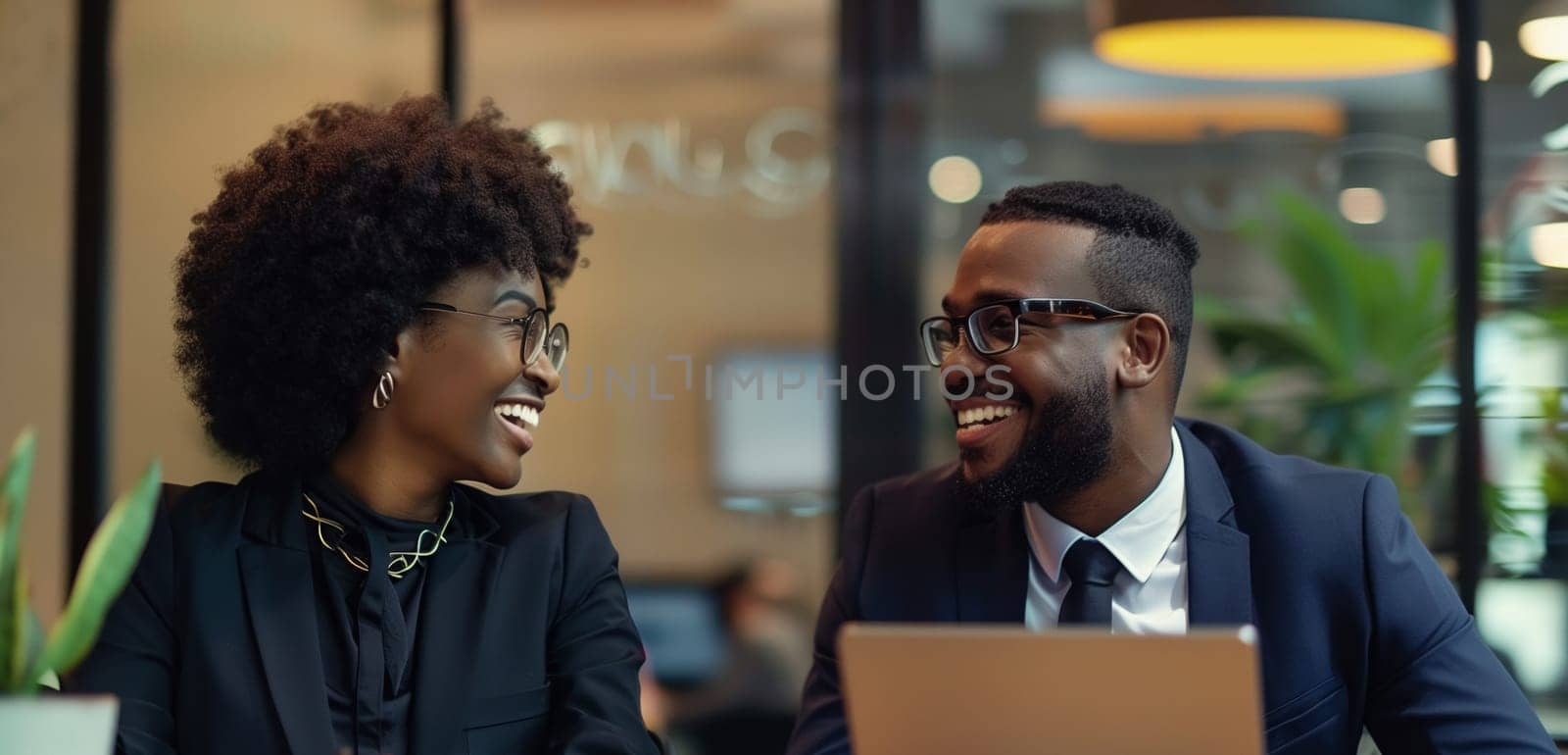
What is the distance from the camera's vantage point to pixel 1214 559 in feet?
7.52

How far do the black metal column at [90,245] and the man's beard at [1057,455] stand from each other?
3010mm

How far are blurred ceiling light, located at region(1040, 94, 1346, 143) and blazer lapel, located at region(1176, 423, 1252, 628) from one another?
68.1 inches

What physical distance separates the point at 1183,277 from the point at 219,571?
5.00 feet

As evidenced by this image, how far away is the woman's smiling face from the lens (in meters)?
2.23

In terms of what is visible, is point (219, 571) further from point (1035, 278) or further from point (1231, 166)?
point (1231, 166)

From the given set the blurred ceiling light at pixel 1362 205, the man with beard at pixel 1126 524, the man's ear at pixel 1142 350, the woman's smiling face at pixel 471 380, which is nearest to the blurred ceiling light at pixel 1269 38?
the blurred ceiling light at pixel 1362 205

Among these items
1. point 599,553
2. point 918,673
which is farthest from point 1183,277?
point 918,673

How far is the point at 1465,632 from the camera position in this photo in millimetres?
2227

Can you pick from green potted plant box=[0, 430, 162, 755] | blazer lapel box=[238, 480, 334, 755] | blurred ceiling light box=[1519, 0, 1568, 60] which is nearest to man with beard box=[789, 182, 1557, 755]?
blazer lapel box=[238, 480, 334, 755]

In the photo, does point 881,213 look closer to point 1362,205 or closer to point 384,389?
point 1362,205

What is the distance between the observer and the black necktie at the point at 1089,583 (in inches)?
90.4

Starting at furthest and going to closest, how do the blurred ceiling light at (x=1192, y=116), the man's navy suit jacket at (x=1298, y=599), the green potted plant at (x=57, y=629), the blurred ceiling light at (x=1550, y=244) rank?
the blurred ceiling light at (x=1192, y=116) < the blurred ceiling light at (x=1550, y=244) < the man's navy suit jacket at (x=1298, y=599) < the green potted plant at (x=57, y=629)

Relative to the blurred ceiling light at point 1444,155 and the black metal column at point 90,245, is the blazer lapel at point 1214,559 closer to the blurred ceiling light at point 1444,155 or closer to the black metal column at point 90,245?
the blurred ceiling light at point 1444,155

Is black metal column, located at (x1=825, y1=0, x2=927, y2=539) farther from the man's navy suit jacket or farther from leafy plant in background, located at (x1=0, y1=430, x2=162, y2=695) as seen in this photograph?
leafy plant in background, located at (x1=0, y1=430, x2=162, y2=695)
